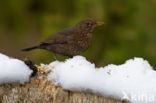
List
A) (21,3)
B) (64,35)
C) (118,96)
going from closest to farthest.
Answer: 1. (118,96)
2. (64,35)
3. (21,3)

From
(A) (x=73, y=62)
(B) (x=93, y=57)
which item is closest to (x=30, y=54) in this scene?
(B) (x=93, y=57)

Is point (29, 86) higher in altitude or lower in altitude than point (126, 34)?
lower

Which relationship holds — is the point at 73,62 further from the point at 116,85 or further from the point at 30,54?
the point at 30,54

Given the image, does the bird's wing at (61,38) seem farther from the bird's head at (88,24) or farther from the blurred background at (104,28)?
the blurred background at (104,28)

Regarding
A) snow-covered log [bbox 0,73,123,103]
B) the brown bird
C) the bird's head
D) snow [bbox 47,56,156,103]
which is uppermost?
the bird's head

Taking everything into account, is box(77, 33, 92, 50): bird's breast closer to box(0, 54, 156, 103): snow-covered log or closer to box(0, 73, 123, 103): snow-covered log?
box(0, 54, 156, 103): snow-covered log

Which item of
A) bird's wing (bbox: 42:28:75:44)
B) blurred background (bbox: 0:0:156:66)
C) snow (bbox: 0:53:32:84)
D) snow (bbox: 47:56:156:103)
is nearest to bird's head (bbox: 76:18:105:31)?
bird's wing (bbox: 42:28:75:44)

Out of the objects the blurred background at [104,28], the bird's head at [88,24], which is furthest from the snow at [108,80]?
the blurred background at [104,28]
